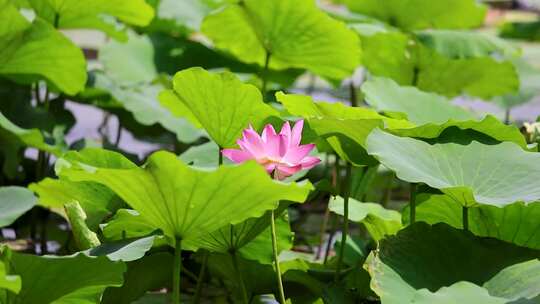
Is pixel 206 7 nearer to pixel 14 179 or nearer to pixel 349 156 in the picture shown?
pixel 14 179

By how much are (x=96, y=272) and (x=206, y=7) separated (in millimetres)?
1738

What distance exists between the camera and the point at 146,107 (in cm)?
231

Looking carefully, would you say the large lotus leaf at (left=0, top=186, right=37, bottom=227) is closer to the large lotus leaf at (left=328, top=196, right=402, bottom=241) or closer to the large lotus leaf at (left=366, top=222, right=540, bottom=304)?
the large lotus leaf at (left=328, top=196, right=402, bottom=241)

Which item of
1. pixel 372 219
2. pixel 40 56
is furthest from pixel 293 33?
pixel 372 219

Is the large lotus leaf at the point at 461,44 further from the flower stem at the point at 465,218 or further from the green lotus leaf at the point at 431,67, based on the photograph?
the flower stem at the point at 465,218

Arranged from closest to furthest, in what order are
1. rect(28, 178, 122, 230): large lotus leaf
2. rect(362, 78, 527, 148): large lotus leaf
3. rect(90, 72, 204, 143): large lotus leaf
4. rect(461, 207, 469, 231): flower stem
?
rect(461, 207, 469, 231): flower stem, rect(28, 178, 122, 230): large lotus leaf, rect(362, 78, 527, 148): large lotus leaf, rect(90, 72, 204, 143): large lotus leaf

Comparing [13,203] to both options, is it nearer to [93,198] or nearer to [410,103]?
[93,198]

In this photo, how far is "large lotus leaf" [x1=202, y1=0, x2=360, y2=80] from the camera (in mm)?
2080

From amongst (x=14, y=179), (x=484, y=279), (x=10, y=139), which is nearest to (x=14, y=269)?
(x=484, y=279)

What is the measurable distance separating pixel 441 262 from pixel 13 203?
0.66m

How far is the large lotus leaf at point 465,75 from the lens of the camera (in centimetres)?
251

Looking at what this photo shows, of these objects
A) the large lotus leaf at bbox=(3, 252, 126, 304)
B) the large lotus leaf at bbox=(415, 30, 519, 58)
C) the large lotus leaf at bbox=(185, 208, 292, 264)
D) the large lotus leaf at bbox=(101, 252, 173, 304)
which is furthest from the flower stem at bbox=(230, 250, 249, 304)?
the large lotus leaf at bbox=(415, 30, 519, 58)

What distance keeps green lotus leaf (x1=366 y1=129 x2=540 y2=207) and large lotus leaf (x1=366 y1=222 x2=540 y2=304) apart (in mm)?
53

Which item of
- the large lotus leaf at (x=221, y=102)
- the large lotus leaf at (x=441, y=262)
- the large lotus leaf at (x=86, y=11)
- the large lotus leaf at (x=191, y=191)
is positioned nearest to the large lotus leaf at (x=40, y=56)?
the large lotus leaf at (x=86, y=11)
